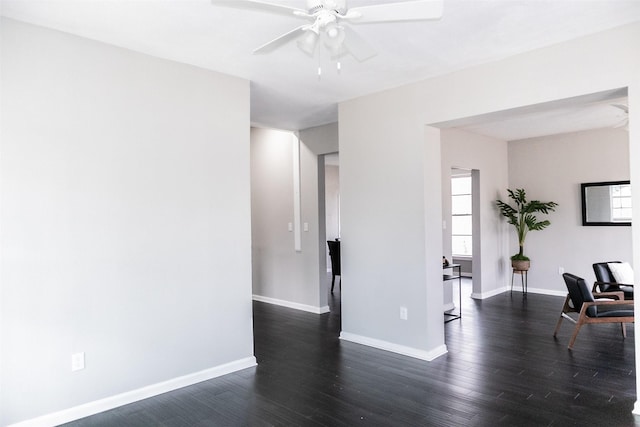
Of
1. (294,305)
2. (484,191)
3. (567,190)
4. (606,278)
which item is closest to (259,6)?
(294,305)

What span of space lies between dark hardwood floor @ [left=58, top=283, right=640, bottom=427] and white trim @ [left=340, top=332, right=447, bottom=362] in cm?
8

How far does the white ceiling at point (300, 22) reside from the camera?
252 cm

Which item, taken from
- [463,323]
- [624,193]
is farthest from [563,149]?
[463,323]

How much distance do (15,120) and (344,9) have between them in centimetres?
216

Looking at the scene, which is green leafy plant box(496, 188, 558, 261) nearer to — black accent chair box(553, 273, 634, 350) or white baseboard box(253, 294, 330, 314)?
black accent chair box(553, 273, 634, 350)

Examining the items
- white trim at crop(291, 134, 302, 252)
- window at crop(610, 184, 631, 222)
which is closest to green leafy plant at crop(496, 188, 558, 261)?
window at crop(610, 184, 631, 222)

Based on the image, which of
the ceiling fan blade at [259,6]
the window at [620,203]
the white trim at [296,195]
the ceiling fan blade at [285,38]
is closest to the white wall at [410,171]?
the white trim at [296,195]

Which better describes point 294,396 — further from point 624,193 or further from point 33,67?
point 624,193

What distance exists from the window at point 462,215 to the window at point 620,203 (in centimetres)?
293

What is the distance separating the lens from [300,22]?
8.86 ft

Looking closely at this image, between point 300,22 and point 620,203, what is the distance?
595 cm

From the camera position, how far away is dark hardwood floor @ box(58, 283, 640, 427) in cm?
279

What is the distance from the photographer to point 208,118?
11.8 ft

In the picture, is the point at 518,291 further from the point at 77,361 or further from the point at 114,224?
the point at 77,361
